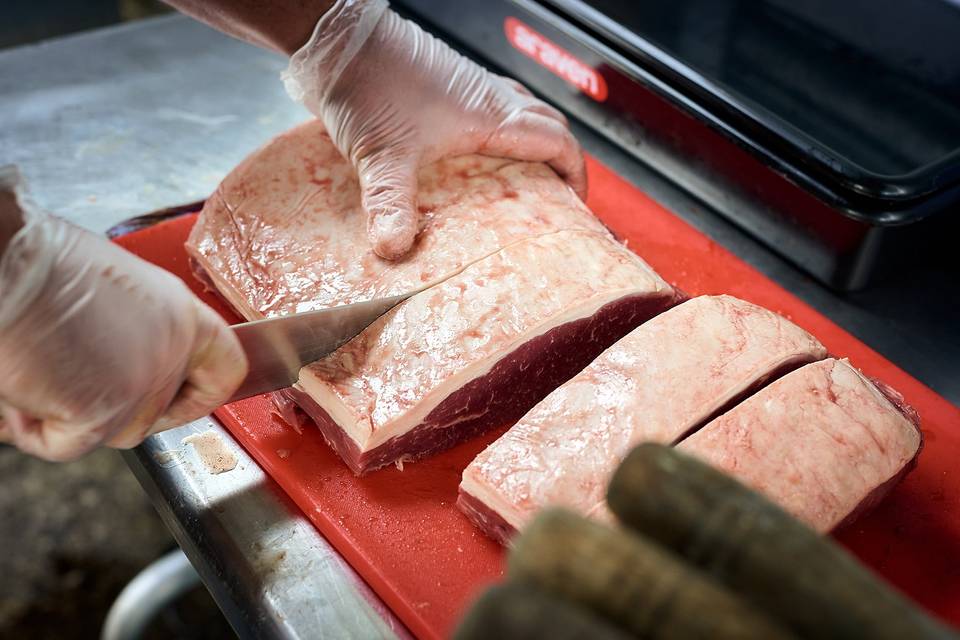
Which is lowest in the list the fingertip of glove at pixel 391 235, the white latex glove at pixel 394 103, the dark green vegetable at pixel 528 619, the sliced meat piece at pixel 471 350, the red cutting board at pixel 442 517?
the red cutting board at pixel 442 517

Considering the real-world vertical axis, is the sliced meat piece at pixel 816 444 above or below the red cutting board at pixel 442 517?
above

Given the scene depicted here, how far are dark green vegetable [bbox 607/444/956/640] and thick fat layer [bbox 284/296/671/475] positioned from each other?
4.11ft

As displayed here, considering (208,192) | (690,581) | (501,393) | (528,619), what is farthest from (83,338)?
(208,192)

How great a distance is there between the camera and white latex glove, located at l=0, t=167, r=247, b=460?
2.08 metres

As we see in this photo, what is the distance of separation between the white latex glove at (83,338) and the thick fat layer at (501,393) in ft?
1.75

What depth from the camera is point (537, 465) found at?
2.47 m

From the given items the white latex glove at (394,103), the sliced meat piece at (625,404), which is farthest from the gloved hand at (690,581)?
the white latex glove at (394,103)

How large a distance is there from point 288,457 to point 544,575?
1589mm

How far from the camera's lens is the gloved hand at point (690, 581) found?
1.26m

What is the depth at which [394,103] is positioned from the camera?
3105 millimetres

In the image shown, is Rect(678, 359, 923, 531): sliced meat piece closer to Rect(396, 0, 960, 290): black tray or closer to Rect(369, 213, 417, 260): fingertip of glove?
Rect(396, 0, 960, 290): black tray

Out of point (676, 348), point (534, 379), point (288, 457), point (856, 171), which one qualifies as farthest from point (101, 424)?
point (856, 171)

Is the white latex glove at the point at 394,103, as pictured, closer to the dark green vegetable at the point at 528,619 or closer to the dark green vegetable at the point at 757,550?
the dark green vegetable at the point at 757,550

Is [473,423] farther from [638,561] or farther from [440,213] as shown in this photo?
[638,561]
